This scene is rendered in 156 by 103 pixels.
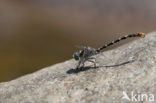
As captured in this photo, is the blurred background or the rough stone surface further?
the blurred background

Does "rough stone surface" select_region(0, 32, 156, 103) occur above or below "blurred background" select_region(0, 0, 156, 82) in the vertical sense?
below

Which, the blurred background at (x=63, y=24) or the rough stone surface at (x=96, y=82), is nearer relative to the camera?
the rough stone surface at (x=96, y=82)

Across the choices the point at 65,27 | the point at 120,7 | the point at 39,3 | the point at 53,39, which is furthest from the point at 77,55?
the point at 39,3

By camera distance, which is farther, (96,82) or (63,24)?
(63,24)

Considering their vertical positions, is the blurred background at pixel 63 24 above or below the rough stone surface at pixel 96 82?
above

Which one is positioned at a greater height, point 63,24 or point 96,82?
point 63,24
